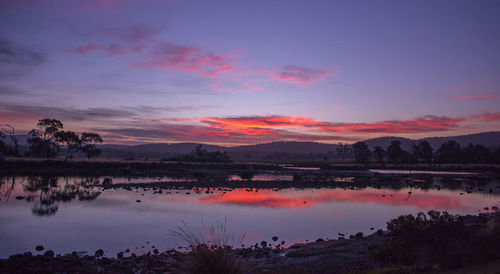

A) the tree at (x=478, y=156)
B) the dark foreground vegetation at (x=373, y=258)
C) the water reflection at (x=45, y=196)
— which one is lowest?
the water reflection at (x=45, y=196)

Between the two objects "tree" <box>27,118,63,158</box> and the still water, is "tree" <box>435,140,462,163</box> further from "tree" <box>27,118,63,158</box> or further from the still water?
"tree" <box>27,118,63,158</box>

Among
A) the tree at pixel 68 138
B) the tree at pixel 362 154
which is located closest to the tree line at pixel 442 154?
the tree at pixel 362 154

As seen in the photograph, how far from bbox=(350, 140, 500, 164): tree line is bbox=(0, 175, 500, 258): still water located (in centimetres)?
6287

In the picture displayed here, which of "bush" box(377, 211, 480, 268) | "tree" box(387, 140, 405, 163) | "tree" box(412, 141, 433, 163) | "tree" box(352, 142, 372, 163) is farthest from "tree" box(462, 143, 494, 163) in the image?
"bush" box(377, 211, 480, 268)

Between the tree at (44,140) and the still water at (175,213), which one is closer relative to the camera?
the still water at (175,213)

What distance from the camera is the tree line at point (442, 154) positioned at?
88.7 meters

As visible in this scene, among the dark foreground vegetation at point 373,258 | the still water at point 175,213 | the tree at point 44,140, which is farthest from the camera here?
the tree at point 44,140

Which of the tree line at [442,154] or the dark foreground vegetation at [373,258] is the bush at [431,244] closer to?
the dark foreground vegetation at [373,258]

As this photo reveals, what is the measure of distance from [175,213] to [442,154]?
95467mm

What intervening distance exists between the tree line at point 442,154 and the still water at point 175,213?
62.9 meters

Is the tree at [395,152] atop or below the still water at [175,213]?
atop

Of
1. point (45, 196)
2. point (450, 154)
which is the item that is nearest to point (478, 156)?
point (450, 154)

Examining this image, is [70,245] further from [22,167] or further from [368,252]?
[22,167]

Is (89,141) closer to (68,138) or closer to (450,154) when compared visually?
(68,138)
